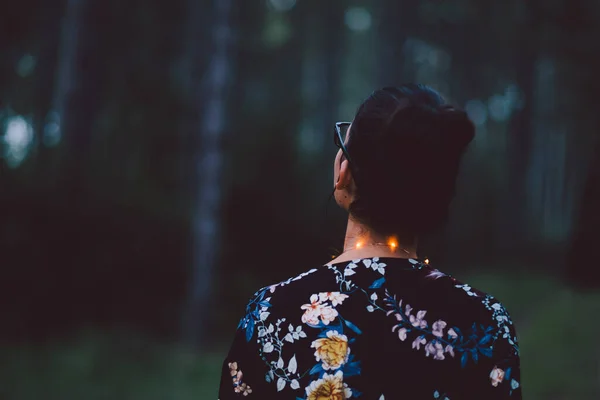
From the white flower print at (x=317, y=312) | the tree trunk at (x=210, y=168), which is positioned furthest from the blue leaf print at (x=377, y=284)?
the tree trunk at (x=210, y=168)

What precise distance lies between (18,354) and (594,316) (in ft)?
30.6

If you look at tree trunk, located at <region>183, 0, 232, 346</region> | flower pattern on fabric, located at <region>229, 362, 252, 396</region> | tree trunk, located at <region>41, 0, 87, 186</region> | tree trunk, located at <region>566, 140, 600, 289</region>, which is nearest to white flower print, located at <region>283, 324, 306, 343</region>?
flower pattern on fabric, located at <region>229, 362, 252, 396</region>

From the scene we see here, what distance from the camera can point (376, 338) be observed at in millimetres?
1877

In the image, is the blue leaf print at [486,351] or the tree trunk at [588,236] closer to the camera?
the blue leaf print at [486,351]

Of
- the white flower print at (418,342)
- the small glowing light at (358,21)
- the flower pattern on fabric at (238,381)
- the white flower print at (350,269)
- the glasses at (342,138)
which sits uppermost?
the small glowing light at (358,21)

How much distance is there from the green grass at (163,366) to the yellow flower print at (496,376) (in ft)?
20.8

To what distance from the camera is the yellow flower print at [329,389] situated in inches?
73.7

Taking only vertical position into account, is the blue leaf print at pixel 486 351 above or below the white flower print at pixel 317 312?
below

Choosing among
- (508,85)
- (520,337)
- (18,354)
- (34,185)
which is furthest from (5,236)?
(508,85)

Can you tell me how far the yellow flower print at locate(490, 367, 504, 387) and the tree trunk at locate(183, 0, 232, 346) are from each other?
10.1 m

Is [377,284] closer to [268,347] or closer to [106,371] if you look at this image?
[268,347]

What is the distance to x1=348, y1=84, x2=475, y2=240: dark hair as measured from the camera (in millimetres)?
1844

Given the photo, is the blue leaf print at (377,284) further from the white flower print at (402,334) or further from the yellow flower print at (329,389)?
the yellow flower print at (329,389)

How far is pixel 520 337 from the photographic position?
11.1 m
